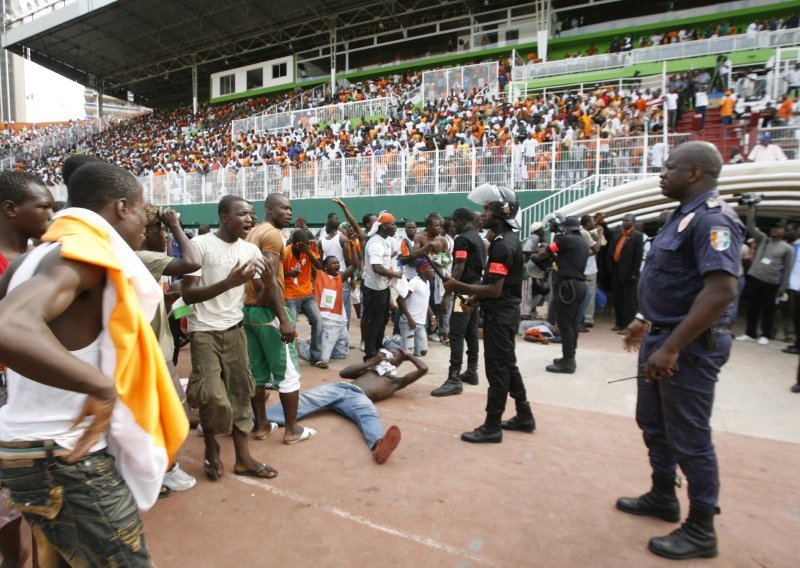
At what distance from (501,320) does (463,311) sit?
1152 millimetres

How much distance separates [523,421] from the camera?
12.9 feet

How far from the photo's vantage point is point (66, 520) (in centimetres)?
140

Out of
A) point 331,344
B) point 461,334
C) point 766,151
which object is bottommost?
point 331,344

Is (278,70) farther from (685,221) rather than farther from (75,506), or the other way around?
(75,506)

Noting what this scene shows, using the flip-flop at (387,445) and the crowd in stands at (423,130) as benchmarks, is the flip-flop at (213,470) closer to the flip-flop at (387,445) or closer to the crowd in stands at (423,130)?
the flip-flop at (387,445)

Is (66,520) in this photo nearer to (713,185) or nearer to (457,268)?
(713,185)

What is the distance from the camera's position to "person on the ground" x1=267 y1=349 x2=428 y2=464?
342 centimetres

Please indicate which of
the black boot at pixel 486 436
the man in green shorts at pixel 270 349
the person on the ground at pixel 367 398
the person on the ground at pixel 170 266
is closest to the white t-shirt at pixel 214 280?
the person on the ground at pixel 170 266

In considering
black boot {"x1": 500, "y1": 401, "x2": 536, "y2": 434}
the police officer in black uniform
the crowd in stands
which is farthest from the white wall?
black boot {"x1": 500, "y1": 401, "x2": 536, "y2": 434}

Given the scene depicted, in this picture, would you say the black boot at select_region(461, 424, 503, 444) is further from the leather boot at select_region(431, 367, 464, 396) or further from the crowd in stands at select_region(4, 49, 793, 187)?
the crowd in stands at select_region(4, 49, 793, 187)

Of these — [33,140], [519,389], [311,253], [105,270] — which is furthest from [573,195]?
[33,140]

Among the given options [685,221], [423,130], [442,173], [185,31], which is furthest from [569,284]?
[185,31]

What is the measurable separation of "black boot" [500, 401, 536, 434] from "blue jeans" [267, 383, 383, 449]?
102cm

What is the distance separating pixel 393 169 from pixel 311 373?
999cm
